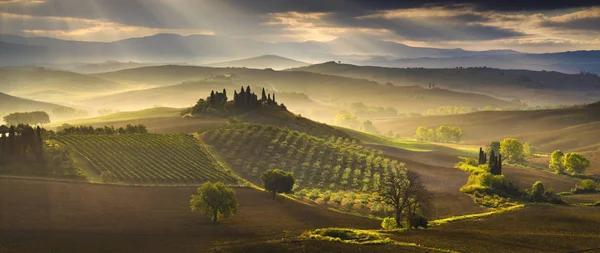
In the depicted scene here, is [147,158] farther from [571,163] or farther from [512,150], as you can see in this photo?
[512,150]

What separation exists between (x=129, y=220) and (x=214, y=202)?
10680mm

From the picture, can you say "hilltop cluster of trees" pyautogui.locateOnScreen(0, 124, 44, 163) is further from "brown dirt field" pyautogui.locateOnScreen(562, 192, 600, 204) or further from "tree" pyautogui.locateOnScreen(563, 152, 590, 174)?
"tree" pyautogui.locateOnScreen(563, 152, 590, 174)

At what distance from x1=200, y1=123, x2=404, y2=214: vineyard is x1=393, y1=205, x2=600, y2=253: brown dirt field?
19.1m

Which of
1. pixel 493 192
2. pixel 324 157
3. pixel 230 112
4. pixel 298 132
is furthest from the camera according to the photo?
pixel 230 112

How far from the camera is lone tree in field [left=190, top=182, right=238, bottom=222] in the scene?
240ft

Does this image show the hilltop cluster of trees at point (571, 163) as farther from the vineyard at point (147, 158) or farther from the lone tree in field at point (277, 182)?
the vineyard at point (147, 158)

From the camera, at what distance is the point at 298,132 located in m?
152

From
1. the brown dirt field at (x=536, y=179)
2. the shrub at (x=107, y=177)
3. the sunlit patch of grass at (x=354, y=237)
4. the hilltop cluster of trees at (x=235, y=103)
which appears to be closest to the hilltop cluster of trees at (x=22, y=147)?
the shrub at (x=107, y=177)

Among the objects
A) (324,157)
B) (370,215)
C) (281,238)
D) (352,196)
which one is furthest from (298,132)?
(281,238)

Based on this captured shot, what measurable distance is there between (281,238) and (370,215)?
24350mm

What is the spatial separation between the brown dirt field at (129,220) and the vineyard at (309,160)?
13.9 meters

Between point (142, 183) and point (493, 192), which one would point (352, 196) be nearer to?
point (493, 192)

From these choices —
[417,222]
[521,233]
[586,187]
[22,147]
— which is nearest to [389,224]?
[417,222]

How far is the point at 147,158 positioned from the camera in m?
110
